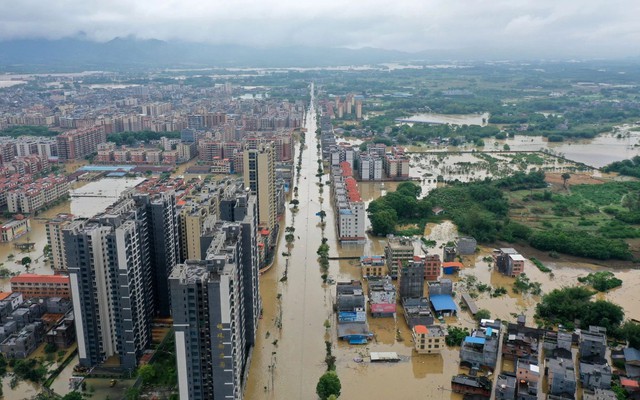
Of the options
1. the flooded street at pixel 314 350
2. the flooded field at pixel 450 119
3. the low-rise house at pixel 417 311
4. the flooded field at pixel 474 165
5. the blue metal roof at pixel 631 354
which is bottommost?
the flooded street at pixel 314 350

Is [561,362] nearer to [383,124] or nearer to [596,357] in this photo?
[596,357]

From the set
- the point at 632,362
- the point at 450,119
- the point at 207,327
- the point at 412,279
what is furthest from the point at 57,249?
the point at 450,119

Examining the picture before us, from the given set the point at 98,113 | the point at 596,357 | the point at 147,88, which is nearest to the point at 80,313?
the point at 596,357

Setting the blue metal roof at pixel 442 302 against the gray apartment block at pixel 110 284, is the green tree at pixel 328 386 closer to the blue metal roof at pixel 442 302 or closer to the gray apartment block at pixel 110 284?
the gray apartment block at pixel 110 284

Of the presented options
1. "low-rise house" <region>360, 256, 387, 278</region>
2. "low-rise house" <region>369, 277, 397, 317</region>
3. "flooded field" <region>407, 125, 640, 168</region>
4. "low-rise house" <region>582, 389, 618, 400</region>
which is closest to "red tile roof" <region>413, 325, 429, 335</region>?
"low-rise house" <region>369, 277, 397, 317</region>

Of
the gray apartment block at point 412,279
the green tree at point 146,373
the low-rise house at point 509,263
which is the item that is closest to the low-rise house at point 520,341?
the gray apartment block at point 412,279

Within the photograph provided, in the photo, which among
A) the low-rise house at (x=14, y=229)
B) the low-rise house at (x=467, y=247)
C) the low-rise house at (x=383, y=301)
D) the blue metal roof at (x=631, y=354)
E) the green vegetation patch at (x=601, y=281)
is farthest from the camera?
A: the low-rise house at (x=14, y=229)

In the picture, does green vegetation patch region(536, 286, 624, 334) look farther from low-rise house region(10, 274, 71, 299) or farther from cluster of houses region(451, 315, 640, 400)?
low-rise house region(10, 274, 71, 299)
